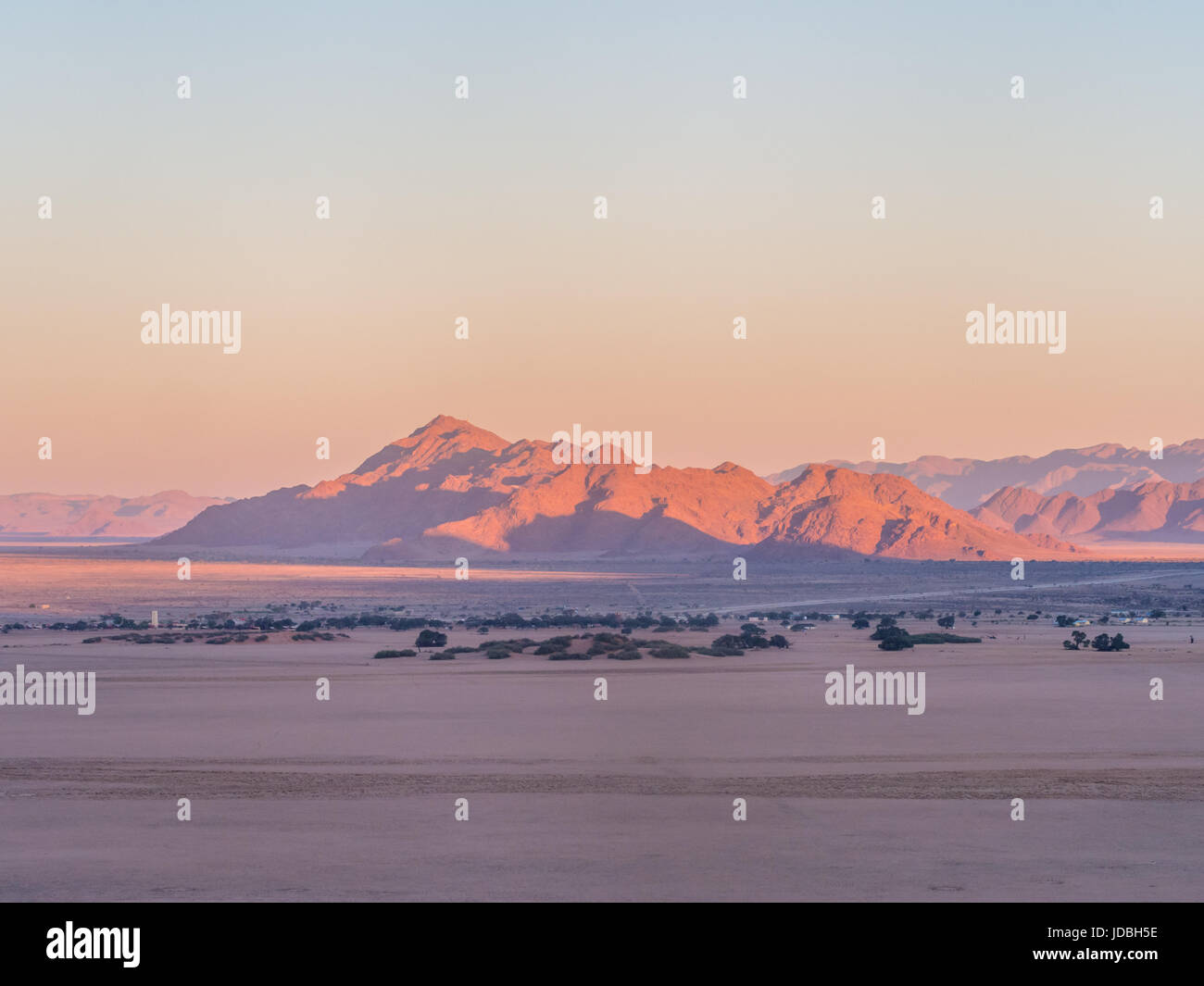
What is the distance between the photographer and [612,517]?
154m

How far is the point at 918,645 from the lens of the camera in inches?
1486

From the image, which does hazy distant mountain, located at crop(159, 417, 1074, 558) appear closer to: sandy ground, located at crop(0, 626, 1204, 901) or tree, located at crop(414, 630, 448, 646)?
tree, located at crop(414, 630, 448, 646)

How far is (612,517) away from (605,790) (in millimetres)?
138460

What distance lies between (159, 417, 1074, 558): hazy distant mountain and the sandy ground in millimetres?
105677

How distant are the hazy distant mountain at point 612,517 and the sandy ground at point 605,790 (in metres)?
106

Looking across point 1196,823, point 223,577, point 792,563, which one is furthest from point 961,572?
point 1196,823

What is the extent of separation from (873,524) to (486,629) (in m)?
93.3

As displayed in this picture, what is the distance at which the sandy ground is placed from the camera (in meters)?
11.6

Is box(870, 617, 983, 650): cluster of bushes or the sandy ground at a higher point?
the sandy ground

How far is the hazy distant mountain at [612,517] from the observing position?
440ft

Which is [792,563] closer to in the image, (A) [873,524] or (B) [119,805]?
(A) [873,524]

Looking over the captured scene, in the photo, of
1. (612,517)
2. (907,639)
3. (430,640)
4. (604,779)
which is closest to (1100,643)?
(907,639)

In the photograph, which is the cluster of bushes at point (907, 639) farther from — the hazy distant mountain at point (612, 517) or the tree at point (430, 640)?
the hazy distant mountain at point (612, 517)

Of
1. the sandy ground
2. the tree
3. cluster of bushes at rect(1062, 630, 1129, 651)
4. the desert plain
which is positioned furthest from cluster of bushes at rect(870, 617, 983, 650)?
the tree
